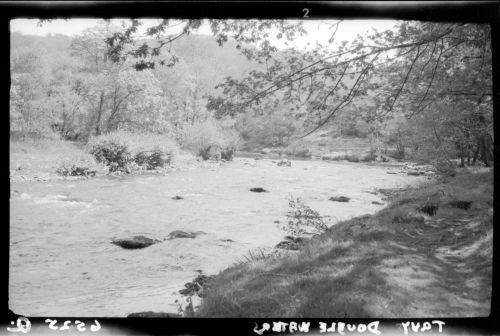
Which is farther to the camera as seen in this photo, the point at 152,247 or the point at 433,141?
the point at 433,141

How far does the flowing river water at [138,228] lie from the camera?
5.39 m

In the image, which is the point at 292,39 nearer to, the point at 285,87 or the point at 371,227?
the point at 285,87

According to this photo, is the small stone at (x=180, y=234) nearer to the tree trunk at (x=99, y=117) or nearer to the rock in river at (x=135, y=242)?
the rock in river at (x=135, y=242)

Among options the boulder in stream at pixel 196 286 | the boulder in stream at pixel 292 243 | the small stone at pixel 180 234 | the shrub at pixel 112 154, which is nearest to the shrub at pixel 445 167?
the boulder in stream at pixel 292 243

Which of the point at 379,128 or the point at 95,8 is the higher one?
the point at 95,8

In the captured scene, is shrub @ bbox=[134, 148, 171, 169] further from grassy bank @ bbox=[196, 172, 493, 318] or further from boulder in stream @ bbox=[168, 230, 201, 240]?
grassy bank @ bbox=[196, 172, 493, 318]

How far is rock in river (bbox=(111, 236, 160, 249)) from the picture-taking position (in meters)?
8.05

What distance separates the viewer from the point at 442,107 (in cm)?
713

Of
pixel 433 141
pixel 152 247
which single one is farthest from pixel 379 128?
pixel 152 247

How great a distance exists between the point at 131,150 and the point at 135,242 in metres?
12.5

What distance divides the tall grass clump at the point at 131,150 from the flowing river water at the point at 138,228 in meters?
1.87

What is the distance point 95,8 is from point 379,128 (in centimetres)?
728

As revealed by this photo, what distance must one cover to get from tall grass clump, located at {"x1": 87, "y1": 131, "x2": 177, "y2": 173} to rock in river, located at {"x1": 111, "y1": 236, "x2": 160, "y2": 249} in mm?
10996

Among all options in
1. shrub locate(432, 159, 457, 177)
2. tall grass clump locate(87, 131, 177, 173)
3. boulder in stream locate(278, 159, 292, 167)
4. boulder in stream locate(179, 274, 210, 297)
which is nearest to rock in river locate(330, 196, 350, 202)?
shrub locate(432, 159, 457, 177)
